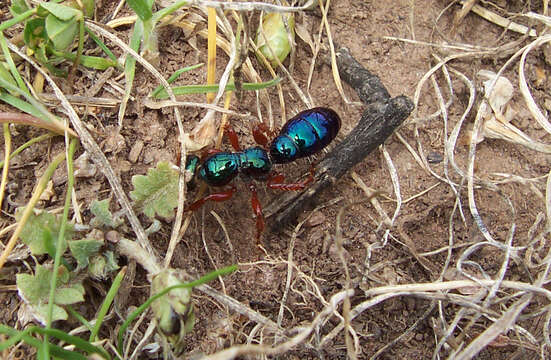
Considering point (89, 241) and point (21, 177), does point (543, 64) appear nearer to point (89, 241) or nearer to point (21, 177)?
point (89, 241)

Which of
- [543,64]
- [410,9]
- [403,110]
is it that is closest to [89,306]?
[403,110]

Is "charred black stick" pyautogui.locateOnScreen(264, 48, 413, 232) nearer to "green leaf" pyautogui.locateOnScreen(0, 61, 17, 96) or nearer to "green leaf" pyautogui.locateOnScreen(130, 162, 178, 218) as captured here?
"green leaf" pyautogui.locateOnScreen(130, 162, 178, 218)

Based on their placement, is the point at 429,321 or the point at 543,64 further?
the point at 543,64

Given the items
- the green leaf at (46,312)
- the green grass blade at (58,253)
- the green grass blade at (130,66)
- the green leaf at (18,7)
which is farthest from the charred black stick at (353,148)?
the green leaf at (18,7)

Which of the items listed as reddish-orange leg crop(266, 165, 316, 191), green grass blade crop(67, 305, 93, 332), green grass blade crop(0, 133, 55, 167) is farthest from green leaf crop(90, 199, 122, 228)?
reddish-orange leg crop(266, 165, 316, 191)

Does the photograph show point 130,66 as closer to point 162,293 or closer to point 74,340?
point 162,293

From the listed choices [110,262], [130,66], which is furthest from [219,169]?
[110,262]
